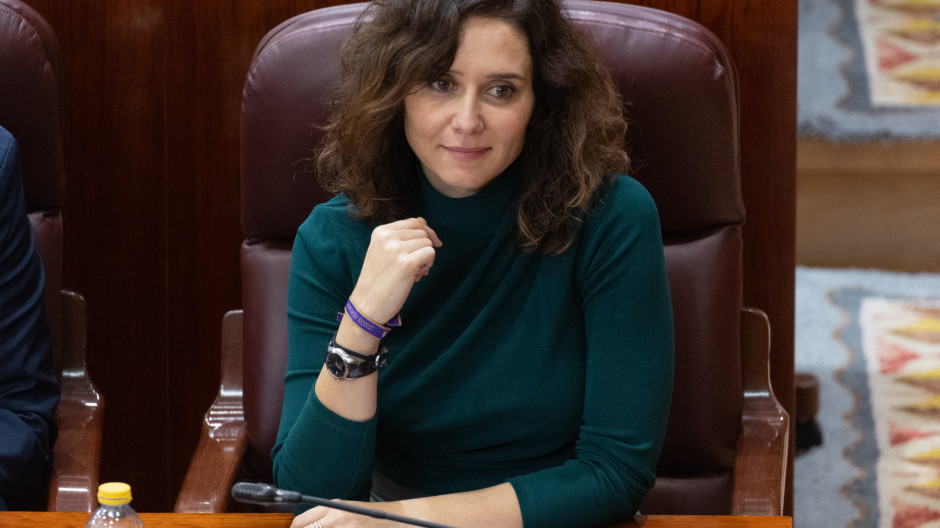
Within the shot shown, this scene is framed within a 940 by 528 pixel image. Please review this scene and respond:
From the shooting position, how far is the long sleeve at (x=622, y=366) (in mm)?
1158

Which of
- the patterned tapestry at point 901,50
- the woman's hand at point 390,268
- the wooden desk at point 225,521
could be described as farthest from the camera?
the patterned tapestry at point 901,50

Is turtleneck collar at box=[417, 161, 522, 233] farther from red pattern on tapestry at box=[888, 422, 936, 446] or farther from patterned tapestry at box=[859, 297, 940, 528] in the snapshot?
red pattern on tapestry at box=[888, 422, 936, 446]

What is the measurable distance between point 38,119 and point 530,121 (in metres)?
0.65

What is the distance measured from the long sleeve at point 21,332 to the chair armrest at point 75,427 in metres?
0.03

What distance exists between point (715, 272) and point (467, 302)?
348mm

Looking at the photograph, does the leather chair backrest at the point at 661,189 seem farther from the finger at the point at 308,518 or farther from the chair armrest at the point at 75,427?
the finger at the point at 308,518

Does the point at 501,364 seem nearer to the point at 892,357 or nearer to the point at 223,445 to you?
the point at 223,445

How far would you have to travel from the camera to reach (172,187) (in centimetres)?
170

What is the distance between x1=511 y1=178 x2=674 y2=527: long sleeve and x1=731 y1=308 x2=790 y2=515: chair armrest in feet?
0.58

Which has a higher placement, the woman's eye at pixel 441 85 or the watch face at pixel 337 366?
the woman's eye at pixel 441 85

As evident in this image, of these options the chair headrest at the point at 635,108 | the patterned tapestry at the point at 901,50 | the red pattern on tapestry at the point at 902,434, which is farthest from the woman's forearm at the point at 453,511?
the patterned tapestry at the point at 901,50

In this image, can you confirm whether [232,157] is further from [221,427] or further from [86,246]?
[221,427]

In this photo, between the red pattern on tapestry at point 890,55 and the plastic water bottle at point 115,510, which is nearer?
the plastic water bottle at point 115,510

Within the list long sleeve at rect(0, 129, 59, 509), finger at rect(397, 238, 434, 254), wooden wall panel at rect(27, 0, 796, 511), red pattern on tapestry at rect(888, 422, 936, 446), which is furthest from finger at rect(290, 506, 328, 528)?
red pattern on tapestry at rect(888, 422, 936, 446)
